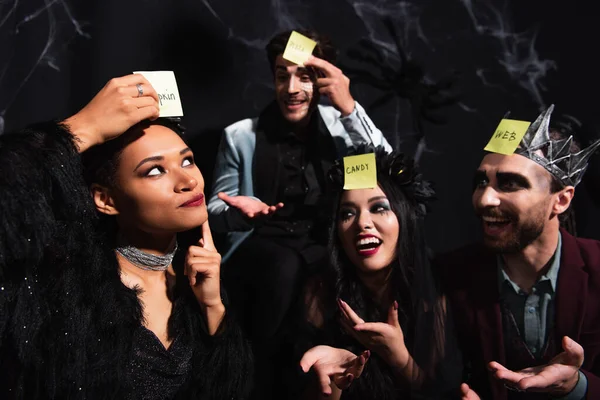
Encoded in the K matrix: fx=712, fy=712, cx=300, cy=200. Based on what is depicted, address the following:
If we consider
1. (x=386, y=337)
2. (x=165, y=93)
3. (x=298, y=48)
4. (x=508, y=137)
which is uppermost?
(x=298, y=48)

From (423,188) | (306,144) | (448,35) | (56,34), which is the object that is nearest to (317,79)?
(306,144)

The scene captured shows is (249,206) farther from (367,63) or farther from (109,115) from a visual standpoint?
(367,63)

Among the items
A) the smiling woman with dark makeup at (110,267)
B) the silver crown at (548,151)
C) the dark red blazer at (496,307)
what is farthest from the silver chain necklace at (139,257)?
the silver crown at (548,151)

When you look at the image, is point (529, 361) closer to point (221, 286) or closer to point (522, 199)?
point (522, 199)

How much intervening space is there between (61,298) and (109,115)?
1.47ft

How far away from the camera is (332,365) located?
1.96 m

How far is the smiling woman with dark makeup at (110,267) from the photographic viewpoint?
1.61 metres

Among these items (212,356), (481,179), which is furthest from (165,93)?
(481,179)

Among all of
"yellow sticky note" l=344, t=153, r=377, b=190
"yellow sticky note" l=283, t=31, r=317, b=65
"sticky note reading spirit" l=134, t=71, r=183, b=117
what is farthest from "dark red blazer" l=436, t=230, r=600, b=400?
"sticky note reading spirit" l=134, t=71, r=183, b=117

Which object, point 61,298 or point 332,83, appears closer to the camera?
point 61,298

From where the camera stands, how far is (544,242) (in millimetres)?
2109

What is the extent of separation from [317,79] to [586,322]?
1108mm

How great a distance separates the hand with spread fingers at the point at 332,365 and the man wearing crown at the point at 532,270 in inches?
16.9

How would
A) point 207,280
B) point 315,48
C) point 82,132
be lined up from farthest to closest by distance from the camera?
point 315,48 < point 207,280 < point 82,132
